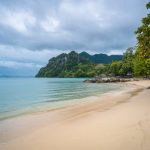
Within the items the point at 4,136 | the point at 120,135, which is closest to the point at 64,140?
the point at 120,135

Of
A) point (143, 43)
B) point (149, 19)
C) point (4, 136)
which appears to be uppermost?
point (149, 19)

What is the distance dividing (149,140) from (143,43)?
867 inches

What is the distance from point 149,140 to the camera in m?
6.75

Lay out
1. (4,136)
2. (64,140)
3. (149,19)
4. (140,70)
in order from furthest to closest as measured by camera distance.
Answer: (140,70) → (149,19) → (4,136) → (64,140)

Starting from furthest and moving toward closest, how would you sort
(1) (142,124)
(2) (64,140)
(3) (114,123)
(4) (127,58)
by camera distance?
(4) (127,58), (3) (114,123), (1) (142,124), (2) (64,140)

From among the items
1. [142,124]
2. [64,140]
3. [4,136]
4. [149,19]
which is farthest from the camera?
[149,19]

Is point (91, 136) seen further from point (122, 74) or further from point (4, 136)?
point (122, 74)

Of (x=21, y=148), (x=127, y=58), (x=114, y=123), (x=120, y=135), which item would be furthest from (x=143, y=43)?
(x=127, y=58)

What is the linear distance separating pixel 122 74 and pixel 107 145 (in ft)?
390

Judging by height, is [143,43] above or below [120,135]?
above

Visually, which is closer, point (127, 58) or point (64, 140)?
point (64, 140)

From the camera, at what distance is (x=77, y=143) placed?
22.9 feet

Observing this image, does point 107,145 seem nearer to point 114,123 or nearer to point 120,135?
point 120,135

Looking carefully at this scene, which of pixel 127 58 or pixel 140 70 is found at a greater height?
pixel 127 58
